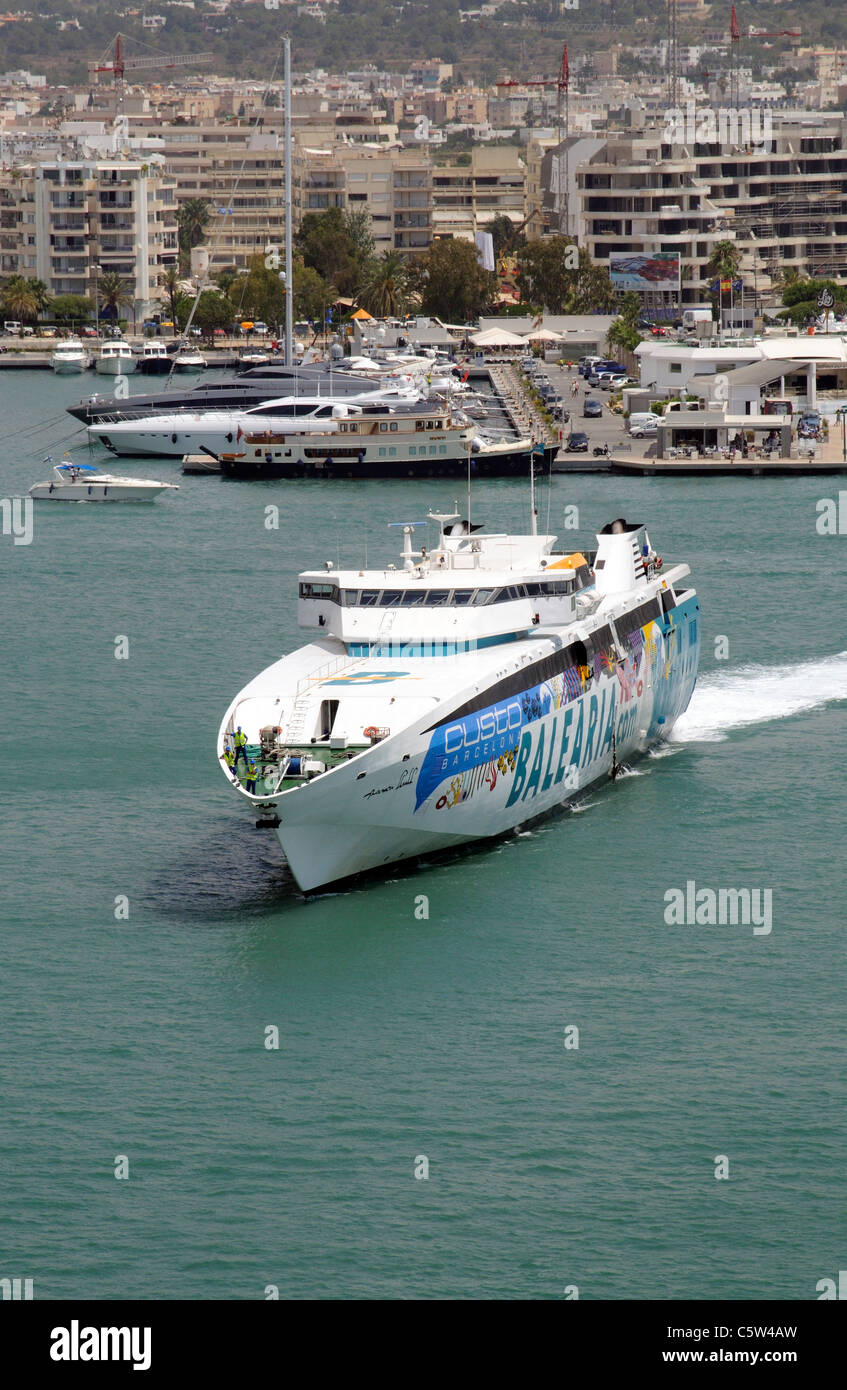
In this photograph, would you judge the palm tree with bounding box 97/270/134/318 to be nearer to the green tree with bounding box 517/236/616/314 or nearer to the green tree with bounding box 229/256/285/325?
the green tree with bounding box 229/256/285/325

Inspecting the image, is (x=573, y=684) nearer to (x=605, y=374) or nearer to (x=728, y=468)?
(x=728, y=468)

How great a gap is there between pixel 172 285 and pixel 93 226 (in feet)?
29.6

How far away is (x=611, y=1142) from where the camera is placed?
27344 millimetres

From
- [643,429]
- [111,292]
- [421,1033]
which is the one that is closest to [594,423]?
[643,429]

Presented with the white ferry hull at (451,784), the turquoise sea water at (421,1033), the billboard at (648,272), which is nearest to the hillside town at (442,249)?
the billboard at (648,272)

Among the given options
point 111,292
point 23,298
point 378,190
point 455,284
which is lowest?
point 23,298

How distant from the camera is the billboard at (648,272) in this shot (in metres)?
155

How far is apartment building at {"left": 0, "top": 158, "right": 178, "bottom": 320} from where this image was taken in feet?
534

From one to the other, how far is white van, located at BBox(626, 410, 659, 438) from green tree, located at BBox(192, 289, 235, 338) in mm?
56564

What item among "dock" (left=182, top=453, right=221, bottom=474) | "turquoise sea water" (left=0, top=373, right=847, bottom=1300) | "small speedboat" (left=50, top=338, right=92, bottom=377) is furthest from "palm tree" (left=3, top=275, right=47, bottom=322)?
"turquoise sea water" (left=0, top=373, right=847, bottom=1300)

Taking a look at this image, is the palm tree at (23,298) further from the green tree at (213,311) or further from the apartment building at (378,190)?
the apartment building at (378,190)

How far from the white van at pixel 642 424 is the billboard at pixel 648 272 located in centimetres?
5352

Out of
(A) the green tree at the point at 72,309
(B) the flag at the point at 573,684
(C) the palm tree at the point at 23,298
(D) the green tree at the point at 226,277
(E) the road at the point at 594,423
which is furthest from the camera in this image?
(D) the green tree at the point at 226,277

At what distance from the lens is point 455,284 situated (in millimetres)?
160500
